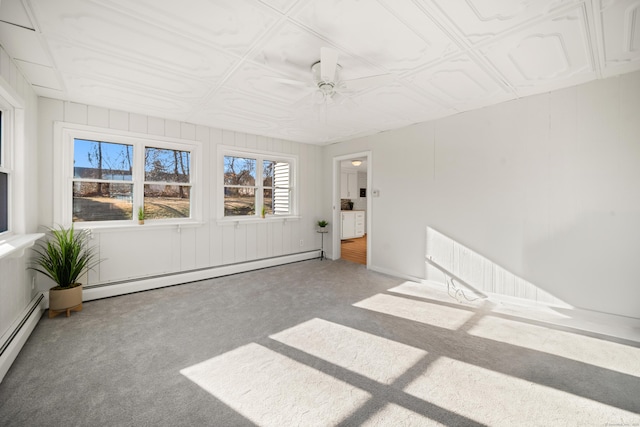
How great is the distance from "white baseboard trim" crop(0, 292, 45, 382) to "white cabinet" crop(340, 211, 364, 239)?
247 inches

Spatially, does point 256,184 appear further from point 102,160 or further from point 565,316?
point 565,316

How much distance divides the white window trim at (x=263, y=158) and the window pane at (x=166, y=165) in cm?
51

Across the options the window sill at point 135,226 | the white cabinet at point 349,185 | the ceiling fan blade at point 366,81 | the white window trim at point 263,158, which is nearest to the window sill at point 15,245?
the window sill at point 135,226

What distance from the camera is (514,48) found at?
214cm

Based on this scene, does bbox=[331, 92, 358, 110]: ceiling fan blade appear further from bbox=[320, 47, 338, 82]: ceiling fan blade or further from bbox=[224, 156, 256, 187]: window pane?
bbox=[224, 156, 256, 187]: window pane

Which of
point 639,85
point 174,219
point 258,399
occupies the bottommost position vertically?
point 258,399

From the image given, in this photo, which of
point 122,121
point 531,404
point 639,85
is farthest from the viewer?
point 122,121

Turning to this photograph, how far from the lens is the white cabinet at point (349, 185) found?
857 centimetres

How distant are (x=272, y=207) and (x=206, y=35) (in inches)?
143

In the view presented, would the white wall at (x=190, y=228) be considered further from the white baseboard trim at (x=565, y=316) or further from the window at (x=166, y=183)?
the white baseboard trim at (x=565, y=316)

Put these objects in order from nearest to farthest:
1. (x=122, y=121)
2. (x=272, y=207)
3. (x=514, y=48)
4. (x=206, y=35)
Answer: (x=206, y=35)
(x=514, y=48)
(x=122, y=121)
(x=272, y=207)

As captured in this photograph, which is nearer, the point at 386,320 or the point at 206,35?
the point at 206,35

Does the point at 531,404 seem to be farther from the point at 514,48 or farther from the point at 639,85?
the point at 639,85

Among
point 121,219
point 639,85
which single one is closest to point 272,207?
point 121,219
